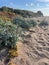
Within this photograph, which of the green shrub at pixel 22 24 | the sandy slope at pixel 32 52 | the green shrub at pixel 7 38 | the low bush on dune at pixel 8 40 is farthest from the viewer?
the green shrub at pixel 22 24

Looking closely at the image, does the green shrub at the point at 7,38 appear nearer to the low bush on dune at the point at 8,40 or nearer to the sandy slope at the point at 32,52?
the low bush on dune at the point at 8,40

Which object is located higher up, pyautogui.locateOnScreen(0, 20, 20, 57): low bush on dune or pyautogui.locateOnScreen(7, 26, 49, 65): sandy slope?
pyautogui.locateOnScreen(0, 20, 20, 57): low bush on dune

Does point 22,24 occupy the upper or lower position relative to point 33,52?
upper

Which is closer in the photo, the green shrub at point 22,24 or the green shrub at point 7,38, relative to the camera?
the green shrub at point 7,38

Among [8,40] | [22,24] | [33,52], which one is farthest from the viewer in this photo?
[22,24]

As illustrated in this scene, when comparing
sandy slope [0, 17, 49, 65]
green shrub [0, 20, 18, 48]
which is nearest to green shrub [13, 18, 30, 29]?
sandy slope [0, 17, 49, 65]

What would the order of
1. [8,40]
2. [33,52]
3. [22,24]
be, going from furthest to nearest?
[22,24], [33,52], [8,40]

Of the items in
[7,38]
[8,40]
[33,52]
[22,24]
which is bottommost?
[33,52]

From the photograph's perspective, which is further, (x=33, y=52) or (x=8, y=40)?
(x=33, y=52)

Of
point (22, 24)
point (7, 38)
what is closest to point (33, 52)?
→ point (7, 38)

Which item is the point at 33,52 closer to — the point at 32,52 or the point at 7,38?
the point at 32,52

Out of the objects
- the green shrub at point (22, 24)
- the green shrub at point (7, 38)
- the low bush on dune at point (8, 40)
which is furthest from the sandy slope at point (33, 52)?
the green shrub at point (22, 24)

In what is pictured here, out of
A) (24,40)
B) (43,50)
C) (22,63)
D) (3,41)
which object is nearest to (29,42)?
(24,40)

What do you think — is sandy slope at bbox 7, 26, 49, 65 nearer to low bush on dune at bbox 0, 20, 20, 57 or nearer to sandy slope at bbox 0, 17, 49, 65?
sandy slope at bbox 0, 17, 49, 65
